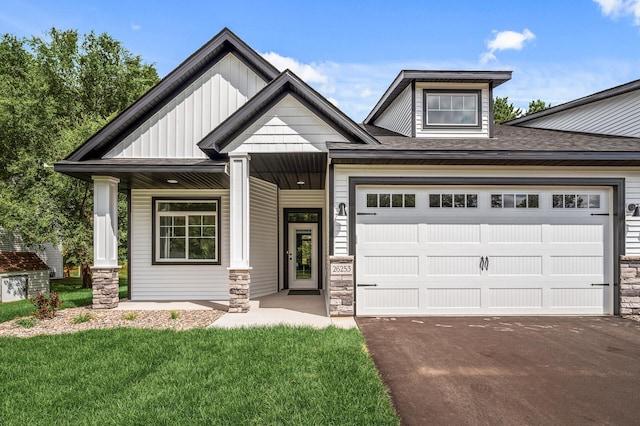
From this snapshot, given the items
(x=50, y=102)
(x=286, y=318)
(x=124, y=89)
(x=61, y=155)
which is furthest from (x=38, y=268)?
(x=286, y=318)

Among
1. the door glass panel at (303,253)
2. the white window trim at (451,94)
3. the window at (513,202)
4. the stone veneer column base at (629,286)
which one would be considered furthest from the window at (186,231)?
the stone veneer column base at (629,286)

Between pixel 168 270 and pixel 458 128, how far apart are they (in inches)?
339

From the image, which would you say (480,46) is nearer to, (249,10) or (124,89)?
(249,10)

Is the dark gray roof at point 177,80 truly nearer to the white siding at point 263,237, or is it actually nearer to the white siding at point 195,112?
the white siding at point 195,112

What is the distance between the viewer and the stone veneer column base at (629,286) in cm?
757

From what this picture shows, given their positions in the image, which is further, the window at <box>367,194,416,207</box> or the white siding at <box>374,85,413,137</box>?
the white siding at <box>374,85,413,137</box>

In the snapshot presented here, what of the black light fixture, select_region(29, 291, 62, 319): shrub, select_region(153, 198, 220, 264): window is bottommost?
select_region(29, 291, 62, 319): shrub

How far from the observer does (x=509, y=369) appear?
4.64 metres

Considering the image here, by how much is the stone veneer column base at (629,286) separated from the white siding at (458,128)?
4.10 meters

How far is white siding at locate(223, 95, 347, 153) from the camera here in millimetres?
7676

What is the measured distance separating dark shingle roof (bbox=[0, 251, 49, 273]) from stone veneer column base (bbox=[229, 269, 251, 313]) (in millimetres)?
13026

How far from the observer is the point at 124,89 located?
18609 mm

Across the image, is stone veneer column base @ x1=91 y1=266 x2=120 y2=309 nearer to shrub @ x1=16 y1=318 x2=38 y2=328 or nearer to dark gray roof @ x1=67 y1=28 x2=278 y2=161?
shrub @ x1=16 y1=318 x2=38 y2=328

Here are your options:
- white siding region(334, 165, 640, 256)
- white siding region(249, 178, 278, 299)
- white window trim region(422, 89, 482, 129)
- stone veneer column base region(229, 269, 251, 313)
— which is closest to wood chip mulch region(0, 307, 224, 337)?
stone veneer column base region(229, 269, 251, 313)
